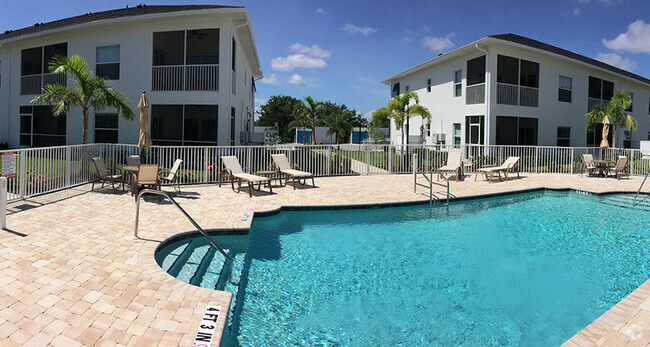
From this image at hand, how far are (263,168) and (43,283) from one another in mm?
9175

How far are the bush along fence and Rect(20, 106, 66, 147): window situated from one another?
817cm


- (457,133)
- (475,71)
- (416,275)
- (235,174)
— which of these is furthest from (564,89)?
(416,275)

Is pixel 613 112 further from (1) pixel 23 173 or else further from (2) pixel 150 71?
(1) pixel 23 173

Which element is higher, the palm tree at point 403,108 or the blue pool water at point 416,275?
the palm tree at point 403,108

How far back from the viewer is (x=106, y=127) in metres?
16.6

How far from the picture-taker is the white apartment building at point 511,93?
738 inches

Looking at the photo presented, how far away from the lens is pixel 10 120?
19.7 metres

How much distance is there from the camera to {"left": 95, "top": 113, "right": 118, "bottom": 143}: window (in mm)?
16469

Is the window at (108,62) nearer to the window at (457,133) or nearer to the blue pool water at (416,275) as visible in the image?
the blue pool water at (416,275)

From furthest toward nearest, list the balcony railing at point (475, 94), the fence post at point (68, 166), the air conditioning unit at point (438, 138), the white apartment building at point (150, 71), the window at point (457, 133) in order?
the air conditioning unit at point (438, 138)
the window at point (457, 133)
the balcony railing at point (475, 94)
the white apartment building at point (150, 71)
the fence post at point (68, 166)

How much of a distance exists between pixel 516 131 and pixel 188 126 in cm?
1701

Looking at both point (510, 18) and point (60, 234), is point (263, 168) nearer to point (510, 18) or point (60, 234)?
point (60, 234)

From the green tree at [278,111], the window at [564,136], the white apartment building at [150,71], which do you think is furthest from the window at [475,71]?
the green tree at [278,111]

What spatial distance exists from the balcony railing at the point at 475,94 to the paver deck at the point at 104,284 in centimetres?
1472
